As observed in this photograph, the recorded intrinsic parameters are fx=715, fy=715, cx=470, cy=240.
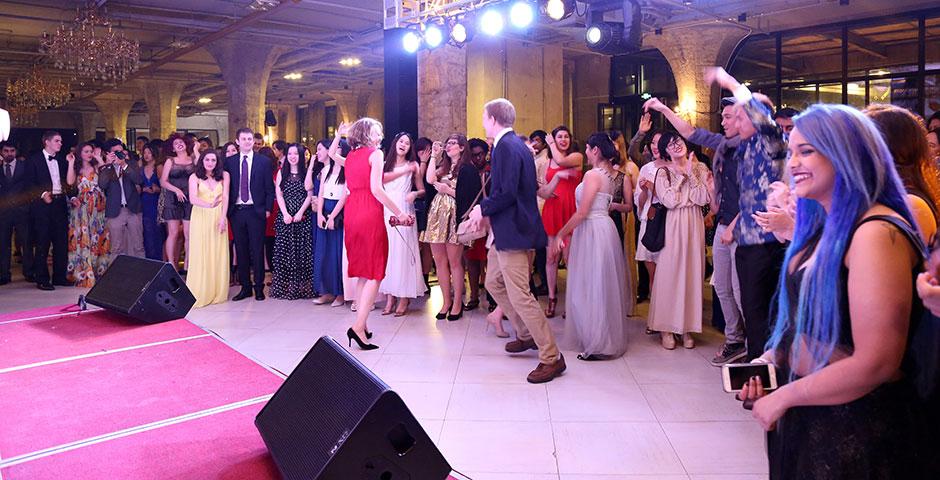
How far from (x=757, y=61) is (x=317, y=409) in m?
13.2

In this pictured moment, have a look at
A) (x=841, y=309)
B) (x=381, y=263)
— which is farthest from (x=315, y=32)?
(x=841, y=309)

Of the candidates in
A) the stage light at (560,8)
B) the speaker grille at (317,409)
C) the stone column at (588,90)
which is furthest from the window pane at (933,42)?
the speaker grille at (317,409)

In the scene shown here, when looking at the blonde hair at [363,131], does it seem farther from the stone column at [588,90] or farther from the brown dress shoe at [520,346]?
the stone column at [588,90]

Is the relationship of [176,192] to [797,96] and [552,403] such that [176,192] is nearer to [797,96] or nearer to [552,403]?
[552,403]

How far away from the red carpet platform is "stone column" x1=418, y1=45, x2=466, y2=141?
14.5 ft

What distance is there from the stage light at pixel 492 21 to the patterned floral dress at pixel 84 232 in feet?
14.9

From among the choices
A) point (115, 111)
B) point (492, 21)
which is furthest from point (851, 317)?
point (115, 111)

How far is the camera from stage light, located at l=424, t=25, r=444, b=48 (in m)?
7.11

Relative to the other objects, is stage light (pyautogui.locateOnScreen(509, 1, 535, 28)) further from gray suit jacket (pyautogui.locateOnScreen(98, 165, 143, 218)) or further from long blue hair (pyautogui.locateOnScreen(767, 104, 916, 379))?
long blue hair (pyautogui.locateOnScreen(767, 104, 916, 379))

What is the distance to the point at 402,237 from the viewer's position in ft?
19.9

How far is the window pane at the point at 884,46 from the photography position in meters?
11.5

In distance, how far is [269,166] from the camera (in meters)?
6.71

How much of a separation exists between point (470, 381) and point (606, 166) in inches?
68.0

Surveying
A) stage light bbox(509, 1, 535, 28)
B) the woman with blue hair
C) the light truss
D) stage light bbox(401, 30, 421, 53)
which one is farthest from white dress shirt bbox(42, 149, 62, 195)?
the woman with blue hair
